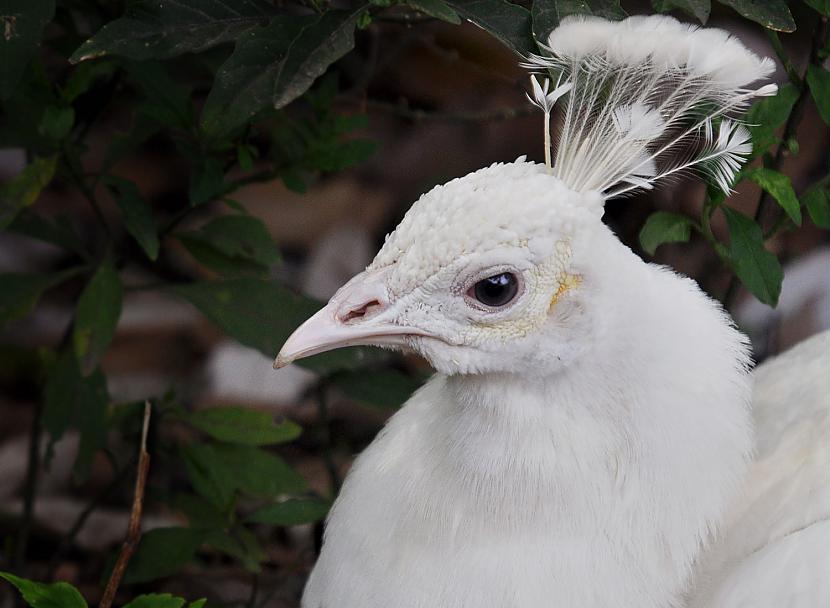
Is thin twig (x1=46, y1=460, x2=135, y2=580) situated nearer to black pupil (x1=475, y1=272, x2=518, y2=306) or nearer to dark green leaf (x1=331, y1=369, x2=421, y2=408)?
dark green leaf (x1=331, y1=369, x2=421, y2=408)

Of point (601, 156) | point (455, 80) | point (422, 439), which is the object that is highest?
point (601, 156)

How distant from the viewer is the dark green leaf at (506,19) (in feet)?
3.62

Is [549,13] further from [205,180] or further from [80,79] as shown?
[80,79]

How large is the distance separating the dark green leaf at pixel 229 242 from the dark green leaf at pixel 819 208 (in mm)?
745

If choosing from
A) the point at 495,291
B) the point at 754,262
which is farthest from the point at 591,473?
the point at 754,262

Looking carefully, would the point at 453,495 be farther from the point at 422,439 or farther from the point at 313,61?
the point at 313,61

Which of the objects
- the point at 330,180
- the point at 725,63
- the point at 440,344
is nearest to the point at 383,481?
the point at 440,344

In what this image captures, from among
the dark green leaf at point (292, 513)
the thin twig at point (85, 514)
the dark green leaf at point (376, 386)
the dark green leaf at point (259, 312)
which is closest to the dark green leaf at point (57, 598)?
the dark green leaf at point (292, 513)

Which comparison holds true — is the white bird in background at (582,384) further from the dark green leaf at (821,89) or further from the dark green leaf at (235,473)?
the dark green leaf at (235,473)

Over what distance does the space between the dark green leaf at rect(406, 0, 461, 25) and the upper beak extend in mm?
252

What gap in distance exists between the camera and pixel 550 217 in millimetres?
994

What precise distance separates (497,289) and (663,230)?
342mm

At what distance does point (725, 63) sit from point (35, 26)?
28.6 inches

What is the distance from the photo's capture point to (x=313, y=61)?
108cm
